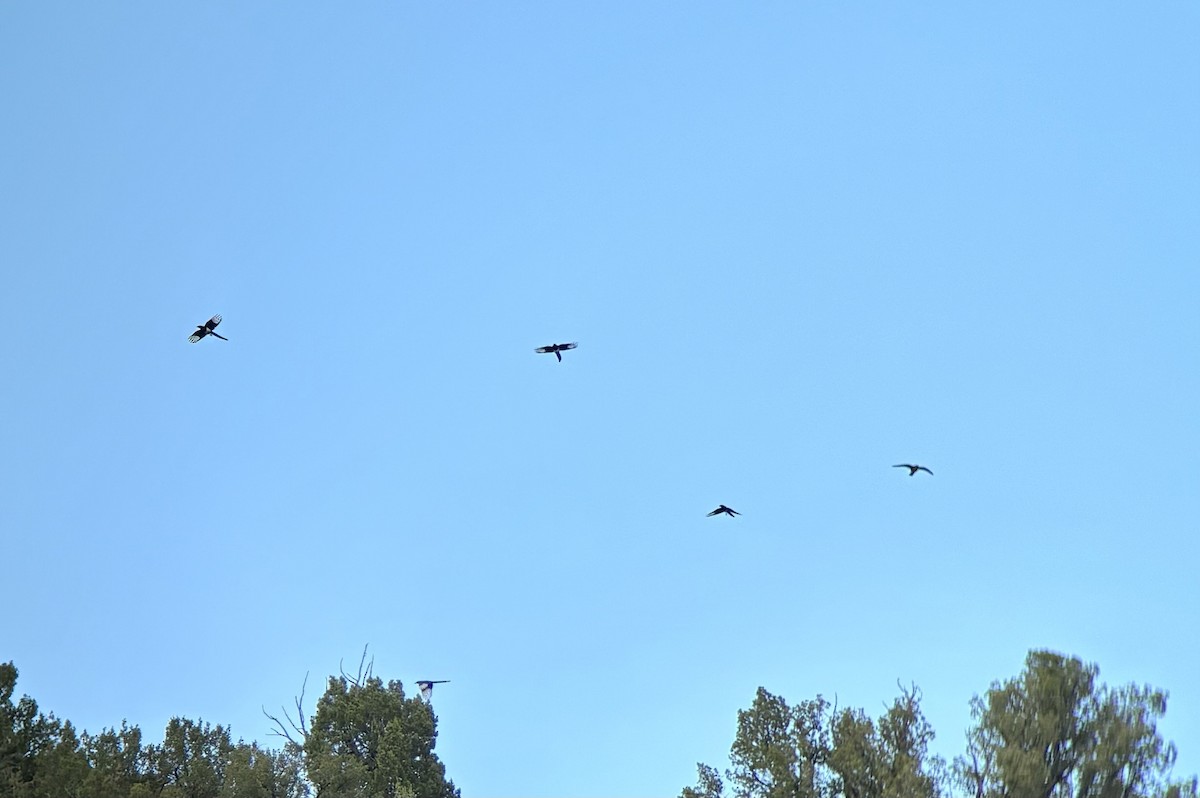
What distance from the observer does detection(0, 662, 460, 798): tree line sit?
82438 mm

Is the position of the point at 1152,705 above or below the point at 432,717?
below

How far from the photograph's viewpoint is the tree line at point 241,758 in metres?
82.4

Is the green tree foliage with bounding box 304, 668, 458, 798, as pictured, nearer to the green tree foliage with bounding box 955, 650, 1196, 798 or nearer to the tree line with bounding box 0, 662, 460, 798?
the tree line with bounding box 0, 662, 460, 798

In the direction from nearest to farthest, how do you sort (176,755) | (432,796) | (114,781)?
(114,781)
(176,755)
(432,796)

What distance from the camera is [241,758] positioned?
87.0m

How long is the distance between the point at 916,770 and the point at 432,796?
105ft

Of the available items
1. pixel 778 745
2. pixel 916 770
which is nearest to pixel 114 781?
pixel 778 745

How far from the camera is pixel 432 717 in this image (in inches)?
4067

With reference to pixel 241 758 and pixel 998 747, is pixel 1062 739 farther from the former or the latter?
pixel 241 758

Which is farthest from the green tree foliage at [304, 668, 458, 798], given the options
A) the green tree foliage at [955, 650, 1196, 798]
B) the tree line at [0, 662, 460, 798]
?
the green tree foliage at [955, 650, 1196, 798]

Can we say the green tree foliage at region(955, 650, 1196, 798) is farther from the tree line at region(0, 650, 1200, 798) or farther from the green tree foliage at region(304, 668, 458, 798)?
the green tree foliage at region(304, 668, 458, 798)

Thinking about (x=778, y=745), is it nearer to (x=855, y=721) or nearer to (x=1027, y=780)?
(x=855, y=721)

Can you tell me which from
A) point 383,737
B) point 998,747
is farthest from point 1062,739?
point 383,737

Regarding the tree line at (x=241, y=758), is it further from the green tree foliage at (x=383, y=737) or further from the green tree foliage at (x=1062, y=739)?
the green tree foliage at (x=1062, y=739)
